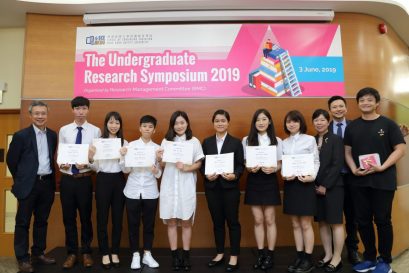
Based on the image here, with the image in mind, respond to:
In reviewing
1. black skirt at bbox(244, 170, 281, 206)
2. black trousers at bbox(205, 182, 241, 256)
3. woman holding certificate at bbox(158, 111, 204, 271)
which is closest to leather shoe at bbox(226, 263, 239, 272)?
black trousers at bbox(205, 182, 241, 256)

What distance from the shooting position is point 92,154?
2.72 metres

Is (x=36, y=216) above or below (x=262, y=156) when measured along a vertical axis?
below

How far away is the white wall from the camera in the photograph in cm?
395

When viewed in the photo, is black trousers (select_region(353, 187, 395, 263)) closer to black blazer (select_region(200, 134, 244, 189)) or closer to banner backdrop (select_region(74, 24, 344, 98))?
black blazer (select_region(200, 134, 244, 189))

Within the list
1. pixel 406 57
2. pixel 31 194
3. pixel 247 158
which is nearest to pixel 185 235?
pixel 247 158

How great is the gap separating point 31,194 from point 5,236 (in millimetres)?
1805

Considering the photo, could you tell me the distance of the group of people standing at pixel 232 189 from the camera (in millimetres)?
2512

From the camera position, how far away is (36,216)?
2.85m

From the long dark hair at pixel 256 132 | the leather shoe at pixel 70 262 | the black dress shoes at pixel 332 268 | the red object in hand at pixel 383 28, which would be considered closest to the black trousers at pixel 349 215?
the black dress shoes at pixel 332 268

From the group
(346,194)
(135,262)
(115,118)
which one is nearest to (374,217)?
(346,194)

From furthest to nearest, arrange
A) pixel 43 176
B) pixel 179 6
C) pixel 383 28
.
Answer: pixel 383 28 → pixel 179 6 → pixel 43 176

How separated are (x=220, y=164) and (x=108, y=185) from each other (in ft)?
3.51

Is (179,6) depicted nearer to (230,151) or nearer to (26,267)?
(230,151)

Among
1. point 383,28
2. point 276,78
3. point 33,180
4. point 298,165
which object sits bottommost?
point 33,180
